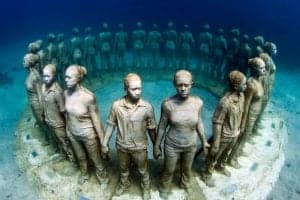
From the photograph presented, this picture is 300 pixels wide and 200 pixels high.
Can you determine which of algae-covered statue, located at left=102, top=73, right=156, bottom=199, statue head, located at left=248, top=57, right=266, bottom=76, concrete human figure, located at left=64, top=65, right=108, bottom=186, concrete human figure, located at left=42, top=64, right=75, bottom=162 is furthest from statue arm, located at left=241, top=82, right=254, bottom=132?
concrete human figure, located at left=42, top=64, right=75, bottom=162

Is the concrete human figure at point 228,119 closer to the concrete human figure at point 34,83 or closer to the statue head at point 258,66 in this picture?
the statue head at point 258,66

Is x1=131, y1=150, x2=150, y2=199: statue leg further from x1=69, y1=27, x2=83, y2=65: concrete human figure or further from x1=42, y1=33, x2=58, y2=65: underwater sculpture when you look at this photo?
x1=69, y1=27, x2=83, y2=65: concrete human figure

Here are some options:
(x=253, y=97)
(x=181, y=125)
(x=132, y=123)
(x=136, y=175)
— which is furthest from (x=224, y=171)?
(x=132, y=123)

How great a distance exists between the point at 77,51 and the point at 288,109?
6540 millimetres

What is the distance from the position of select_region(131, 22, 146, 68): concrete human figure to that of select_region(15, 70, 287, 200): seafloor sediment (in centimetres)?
461

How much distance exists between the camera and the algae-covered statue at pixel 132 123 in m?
5.56

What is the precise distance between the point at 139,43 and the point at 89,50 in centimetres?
169

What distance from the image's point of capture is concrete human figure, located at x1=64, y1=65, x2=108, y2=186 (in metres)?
6.10

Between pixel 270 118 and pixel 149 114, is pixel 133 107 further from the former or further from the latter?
pixel 270 118

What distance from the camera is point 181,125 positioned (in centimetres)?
591

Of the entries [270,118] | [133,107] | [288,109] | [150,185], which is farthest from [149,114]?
[288,109]

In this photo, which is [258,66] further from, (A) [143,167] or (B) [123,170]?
(B) [123,170]

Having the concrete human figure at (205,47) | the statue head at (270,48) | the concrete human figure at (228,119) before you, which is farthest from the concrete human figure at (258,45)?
the concrete human figure at (228,119)

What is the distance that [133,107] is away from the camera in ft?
19.0
